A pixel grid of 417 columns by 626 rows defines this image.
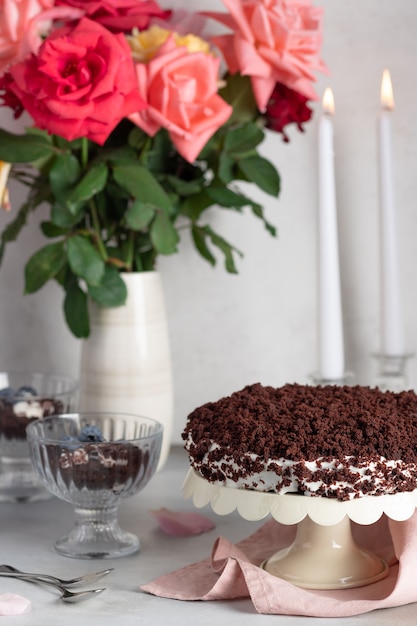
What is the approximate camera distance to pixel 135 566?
68 cm

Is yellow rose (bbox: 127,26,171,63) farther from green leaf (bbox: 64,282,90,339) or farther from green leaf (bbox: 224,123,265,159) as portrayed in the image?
green leaf (bbox: 64,282,90,339)

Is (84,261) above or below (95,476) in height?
above

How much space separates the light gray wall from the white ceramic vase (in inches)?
6.0

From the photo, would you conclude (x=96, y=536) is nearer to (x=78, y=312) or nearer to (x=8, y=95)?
(x=78, y=312)

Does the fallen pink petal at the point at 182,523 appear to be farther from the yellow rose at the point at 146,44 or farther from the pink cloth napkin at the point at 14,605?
the yellow rose at the point at 146,44

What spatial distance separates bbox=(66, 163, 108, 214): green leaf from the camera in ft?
2.55

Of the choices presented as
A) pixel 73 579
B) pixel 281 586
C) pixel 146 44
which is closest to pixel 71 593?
pixel 73 579

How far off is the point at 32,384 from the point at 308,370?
288mm

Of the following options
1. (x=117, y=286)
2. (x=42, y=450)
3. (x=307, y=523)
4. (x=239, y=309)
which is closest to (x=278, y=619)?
(x=307, y=523)

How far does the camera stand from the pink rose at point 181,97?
772 mm

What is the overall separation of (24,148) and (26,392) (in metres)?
0.21

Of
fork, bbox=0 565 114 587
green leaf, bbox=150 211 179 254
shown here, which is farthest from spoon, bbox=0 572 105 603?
green leaf, bbox=150 211 179 254

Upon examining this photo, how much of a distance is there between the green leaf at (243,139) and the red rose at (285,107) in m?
0.03

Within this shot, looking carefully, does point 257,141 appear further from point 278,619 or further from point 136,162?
point 278,619
